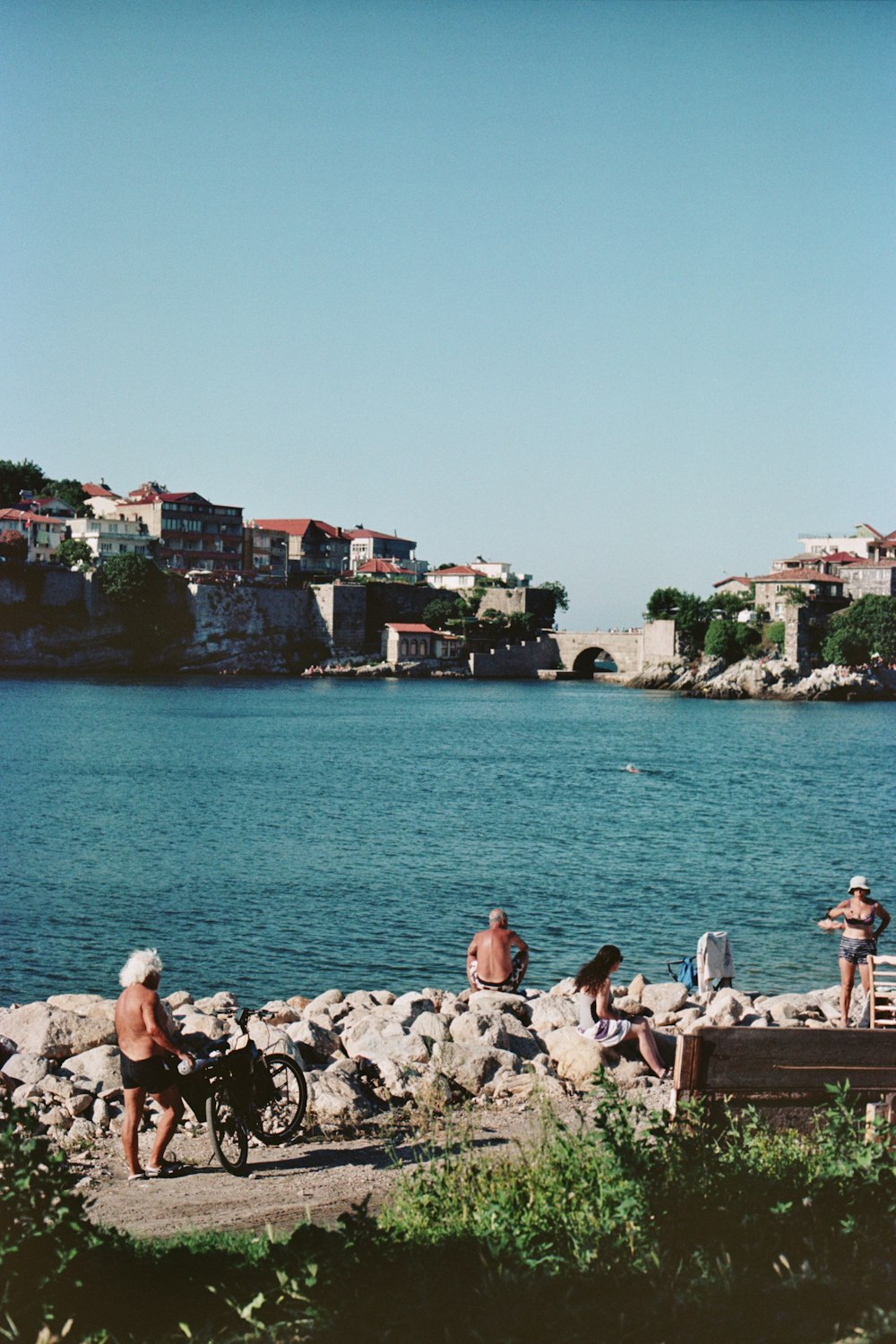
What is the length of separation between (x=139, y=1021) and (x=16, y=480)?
102 m

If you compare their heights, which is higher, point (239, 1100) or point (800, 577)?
point (800, 577)

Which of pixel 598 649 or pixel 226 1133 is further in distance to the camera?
pixel 598 649

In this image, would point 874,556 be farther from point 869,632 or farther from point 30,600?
point 30,600

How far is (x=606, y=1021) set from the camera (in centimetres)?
793

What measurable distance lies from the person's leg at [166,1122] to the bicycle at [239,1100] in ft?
0.27

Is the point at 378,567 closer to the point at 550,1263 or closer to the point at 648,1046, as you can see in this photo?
the point at 648,1046

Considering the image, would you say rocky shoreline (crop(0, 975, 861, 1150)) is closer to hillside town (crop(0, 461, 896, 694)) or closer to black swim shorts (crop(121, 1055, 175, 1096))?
black swim shorts (crop(121, 1055, 175, 1096))

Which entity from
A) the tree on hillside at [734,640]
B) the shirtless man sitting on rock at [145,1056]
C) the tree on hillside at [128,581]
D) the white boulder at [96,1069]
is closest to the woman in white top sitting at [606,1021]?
the shirtless man sitting on rock at [145,1056]

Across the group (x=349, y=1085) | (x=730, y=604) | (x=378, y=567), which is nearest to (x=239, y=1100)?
(x=349, y=1085)

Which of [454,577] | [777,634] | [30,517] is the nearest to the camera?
[777,634]

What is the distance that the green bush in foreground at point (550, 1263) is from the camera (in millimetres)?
4023

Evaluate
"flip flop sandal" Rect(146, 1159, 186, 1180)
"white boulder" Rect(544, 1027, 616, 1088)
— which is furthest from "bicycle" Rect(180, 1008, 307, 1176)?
"white boulder" Rect(544, 1027, 616, 1088)

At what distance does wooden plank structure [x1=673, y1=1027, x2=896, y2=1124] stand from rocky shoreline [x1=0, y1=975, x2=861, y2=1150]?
1.05ft

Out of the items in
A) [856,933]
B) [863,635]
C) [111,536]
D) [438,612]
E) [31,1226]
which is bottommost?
[856,933]
